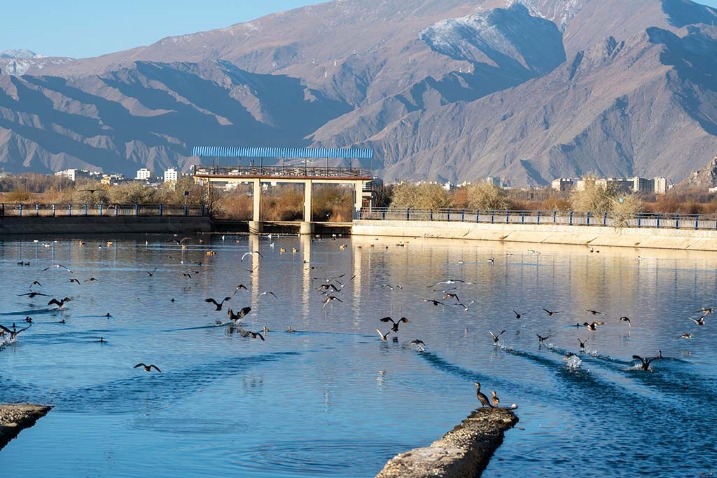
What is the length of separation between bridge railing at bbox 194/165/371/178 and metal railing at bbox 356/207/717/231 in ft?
13.8

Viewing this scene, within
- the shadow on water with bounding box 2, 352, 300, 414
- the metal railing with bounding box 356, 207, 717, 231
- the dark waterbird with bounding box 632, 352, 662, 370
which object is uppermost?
the metal railing with bounding box 356, 207, 717, 231

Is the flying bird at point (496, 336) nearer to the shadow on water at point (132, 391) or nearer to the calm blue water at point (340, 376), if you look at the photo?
the calm blue water at point (340, 376)

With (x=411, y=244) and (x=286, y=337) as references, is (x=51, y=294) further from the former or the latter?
(x=411, y=244)

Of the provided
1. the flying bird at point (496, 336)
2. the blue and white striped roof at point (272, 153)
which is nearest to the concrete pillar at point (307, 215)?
the blue and white striped roof at point (272, 153)

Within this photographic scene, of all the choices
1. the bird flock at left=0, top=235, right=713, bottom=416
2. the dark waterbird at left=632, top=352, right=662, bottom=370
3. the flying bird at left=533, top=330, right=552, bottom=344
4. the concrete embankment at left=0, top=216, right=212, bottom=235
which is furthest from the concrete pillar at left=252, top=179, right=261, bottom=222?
the dark waterbird at left=632, top=352, right=662, bottom=370

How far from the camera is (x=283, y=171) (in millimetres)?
117312

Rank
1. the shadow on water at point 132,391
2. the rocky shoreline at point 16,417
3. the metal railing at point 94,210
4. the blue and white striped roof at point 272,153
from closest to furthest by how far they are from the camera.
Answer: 1. the rocky shoreline at point 16,417
2. the shadow on water at point 132,391
3. the metal railing at point 94,210
4. the blue and white striped roof at point 272,153

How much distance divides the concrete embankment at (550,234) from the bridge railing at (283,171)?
7.43 m

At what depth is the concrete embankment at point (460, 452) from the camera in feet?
66.5

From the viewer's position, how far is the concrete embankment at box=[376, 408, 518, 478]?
20281 millimetres

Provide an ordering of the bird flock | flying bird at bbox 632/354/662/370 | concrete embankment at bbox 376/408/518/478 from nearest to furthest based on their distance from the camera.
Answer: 1. concrete embankment at bbox 376/408/518/478
2. flying bird at bbox 632/354/662/370
3. the bird flock

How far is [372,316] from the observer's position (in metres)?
41.6

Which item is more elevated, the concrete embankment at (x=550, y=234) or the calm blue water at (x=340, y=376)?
the concrete embankment at (x=550, y=234)

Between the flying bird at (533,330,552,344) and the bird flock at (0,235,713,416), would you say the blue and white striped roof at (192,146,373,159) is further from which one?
the flying bird at (533,330,552,344)
